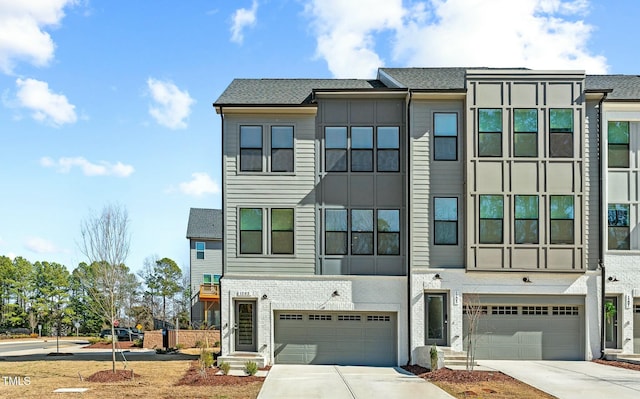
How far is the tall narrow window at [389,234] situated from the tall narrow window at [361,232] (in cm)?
33

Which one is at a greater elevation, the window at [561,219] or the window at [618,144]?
the window at [618,144]

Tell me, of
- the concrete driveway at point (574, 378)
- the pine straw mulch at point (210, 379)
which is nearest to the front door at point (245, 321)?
the pine straw mulch at point (210, 379)

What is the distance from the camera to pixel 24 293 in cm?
5047

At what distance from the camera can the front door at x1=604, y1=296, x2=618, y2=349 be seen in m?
19.8

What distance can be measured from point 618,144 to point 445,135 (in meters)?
5.99

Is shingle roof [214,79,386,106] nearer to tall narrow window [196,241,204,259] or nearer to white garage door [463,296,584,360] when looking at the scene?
white garage door [463,296,584,360]

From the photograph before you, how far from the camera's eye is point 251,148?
20109mm

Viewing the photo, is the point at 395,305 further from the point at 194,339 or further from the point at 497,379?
the point at 194,339

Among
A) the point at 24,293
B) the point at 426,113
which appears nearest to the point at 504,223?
the point at 426,113

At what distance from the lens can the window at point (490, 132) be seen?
19.5m

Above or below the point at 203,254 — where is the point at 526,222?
above

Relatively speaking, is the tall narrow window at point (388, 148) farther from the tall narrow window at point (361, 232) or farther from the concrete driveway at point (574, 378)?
the concrete driveway at point (574, 378)

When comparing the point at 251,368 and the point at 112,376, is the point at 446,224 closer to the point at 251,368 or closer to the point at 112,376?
the point at 251,368

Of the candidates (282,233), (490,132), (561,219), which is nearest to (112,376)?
(282,233)
